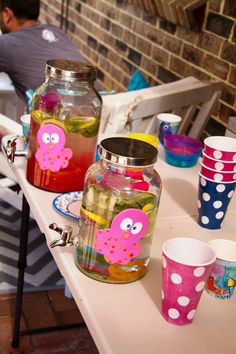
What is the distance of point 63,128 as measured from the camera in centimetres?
130

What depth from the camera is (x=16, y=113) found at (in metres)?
3.14

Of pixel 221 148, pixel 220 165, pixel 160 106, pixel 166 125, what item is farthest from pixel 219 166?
pixel 160 106

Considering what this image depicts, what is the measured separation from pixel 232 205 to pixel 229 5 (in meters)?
1.12

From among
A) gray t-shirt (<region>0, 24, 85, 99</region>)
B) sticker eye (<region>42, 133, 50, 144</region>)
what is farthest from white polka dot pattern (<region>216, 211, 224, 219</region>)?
gray t-shirt (<region>0, 24, 85, 99</region>)

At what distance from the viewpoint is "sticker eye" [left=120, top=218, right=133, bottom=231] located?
98cm

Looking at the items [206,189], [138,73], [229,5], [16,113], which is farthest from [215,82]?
[16,113]

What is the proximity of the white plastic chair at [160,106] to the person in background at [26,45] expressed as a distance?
2.64 ft

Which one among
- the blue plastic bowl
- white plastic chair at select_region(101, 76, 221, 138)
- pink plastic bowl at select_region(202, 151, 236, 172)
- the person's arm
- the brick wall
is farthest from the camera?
the person's arm

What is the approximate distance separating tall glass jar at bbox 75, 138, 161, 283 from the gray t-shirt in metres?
1.81

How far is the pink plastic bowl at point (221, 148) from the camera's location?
1.23m

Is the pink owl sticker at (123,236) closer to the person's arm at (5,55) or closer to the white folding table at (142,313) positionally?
the white folding table at (142,313)

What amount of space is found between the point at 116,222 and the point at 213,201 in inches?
14.7

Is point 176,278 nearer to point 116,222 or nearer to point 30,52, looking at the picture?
point 116,222

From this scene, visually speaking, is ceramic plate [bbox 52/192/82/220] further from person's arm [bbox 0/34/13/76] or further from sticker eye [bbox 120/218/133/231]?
person's arm [bbox 0/34/13/76]
